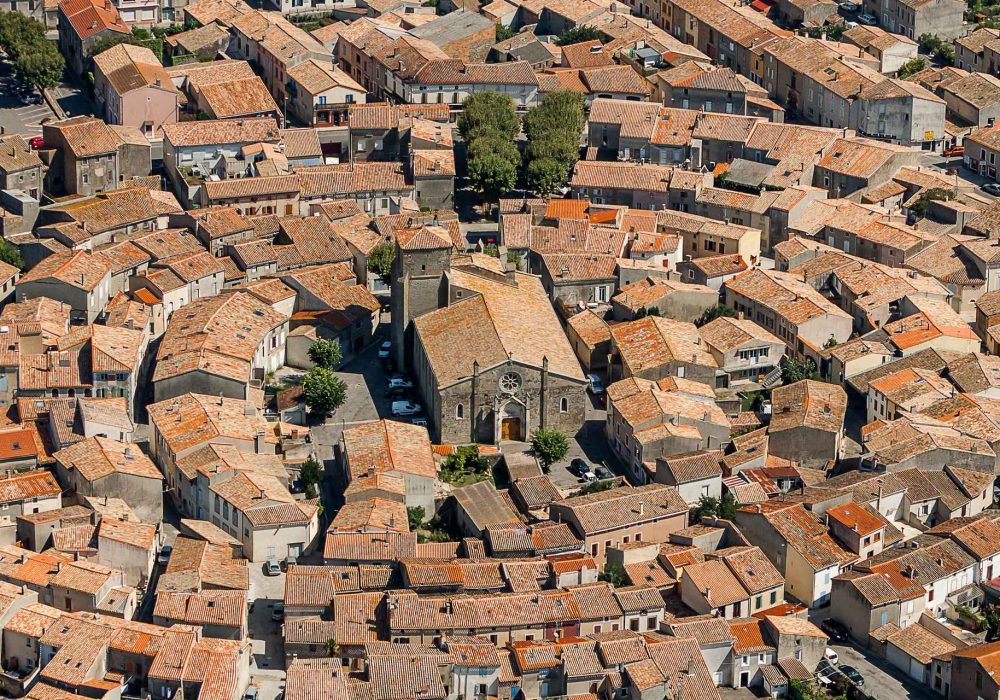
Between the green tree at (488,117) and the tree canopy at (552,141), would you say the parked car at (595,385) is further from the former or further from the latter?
the green tree at (488,117)

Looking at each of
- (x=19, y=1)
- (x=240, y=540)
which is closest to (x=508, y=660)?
(x=240, y=540)

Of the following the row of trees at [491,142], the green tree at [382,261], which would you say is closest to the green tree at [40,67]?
the row of trees at [491,142]

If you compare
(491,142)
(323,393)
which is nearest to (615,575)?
(323,393)

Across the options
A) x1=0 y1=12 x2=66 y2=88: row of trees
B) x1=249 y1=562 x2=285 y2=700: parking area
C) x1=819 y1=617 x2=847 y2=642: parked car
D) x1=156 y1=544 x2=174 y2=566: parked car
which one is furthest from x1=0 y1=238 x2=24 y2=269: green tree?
x1=819 y1=617 x2=847 y2=642: parked car

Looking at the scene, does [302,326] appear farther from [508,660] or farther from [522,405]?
[508,660]

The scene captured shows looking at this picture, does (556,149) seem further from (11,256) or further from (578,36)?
(11,256)

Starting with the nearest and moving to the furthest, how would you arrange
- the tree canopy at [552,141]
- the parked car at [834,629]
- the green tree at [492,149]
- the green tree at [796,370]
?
the parked car at [834,629] < the green tree at [796,370] < the green tree at [492,149] < the tree canopy at [552,141]

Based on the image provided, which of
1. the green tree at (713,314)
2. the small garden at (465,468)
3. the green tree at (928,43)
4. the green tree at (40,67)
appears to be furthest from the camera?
the green tree at (928,43)

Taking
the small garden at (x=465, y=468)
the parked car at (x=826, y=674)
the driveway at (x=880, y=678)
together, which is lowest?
the driveway at (x=880, y=678)
